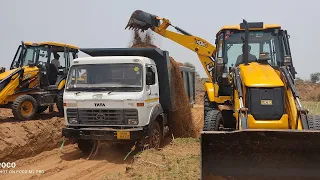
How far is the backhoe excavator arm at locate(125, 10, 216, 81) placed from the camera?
1068 cm

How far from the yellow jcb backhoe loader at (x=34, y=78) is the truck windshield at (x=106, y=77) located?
145 inches

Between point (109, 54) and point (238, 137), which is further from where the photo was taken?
point (109, 54)

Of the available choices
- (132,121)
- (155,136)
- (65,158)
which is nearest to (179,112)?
A: (155,136)

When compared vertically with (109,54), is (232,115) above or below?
below

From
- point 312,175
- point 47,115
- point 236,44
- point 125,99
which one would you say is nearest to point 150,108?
point 125,99

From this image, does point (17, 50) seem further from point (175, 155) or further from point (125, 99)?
point (175, 155)

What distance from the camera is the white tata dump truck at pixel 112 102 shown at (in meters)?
7.43

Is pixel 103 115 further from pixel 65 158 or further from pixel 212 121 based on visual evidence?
pixel 212 121

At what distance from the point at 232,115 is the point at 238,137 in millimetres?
2574

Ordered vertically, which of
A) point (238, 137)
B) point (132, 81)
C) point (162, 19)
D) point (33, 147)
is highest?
point (162, 19)

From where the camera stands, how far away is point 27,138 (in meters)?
8.86

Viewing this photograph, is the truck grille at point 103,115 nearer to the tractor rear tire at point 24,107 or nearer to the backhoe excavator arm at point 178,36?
the tractor rear tire at point 24,107

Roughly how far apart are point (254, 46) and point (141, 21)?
4.54 m

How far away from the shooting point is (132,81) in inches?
306
